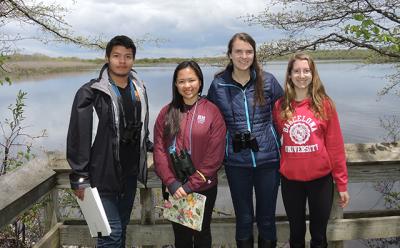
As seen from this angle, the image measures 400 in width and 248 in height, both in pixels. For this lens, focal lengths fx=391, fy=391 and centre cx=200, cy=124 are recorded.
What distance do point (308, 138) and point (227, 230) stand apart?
1.02m

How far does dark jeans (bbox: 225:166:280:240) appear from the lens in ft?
9.82

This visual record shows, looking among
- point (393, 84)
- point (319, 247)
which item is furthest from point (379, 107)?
point (319, 247)

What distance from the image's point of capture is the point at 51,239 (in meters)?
3.00

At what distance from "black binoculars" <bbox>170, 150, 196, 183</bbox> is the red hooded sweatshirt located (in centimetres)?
71

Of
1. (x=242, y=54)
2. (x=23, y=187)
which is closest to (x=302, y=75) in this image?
(x=242, y=54)

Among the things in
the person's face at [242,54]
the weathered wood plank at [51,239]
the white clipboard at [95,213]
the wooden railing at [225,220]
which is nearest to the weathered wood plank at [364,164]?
the wooden railing at [225,220]

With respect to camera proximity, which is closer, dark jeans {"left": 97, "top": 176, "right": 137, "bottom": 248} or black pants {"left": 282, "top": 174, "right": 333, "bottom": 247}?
dark jeans {"left": 97, "top": 176, "right": 137, "bottom": 248}

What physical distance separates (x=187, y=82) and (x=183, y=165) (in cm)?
62

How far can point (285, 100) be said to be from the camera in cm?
301

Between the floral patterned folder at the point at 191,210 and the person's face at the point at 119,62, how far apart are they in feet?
3.38

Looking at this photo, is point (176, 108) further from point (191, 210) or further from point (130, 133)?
point (191, 210)

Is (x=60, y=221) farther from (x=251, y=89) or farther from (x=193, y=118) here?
(x=251, y=89)

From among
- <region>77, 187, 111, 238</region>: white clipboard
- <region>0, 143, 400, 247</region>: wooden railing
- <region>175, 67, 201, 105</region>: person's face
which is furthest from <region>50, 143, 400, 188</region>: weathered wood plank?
<region>175, 67, 201, 105</region>: person's face

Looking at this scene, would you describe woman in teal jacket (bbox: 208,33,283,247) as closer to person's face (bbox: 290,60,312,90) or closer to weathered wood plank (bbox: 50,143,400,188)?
person's face (bbox: 290,60,312,90)
